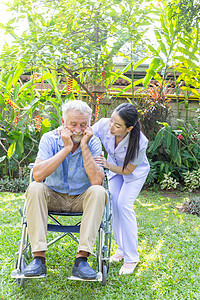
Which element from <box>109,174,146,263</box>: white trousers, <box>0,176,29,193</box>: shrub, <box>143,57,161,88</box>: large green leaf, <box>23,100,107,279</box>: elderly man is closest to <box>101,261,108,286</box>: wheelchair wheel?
<box>23,100,107,279</box>: elderly man

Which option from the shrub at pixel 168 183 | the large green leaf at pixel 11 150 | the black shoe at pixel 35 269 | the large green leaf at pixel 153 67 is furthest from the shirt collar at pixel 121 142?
the large green leaf at pixel 153 67

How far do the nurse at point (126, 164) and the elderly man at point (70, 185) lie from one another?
16 cm

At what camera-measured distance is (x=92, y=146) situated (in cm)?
257

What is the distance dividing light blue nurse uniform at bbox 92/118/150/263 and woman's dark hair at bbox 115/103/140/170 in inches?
1.7

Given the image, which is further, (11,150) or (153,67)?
(153,67)

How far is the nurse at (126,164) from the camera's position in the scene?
254 centimetres

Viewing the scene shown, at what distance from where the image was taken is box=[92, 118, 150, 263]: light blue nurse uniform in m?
2.62

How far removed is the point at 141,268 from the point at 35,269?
0.99m

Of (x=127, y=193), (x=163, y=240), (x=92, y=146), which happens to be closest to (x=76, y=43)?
(x=92, y=146)

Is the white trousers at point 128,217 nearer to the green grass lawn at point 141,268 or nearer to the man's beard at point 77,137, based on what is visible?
the green grass lawn at point 141,268

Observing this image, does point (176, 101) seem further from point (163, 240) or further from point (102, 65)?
point (163, 240)

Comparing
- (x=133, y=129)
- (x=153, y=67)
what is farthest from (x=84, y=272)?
(x=153, y=67)

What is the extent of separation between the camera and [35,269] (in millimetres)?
2043

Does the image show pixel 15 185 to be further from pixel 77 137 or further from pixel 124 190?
pixel 77 137
